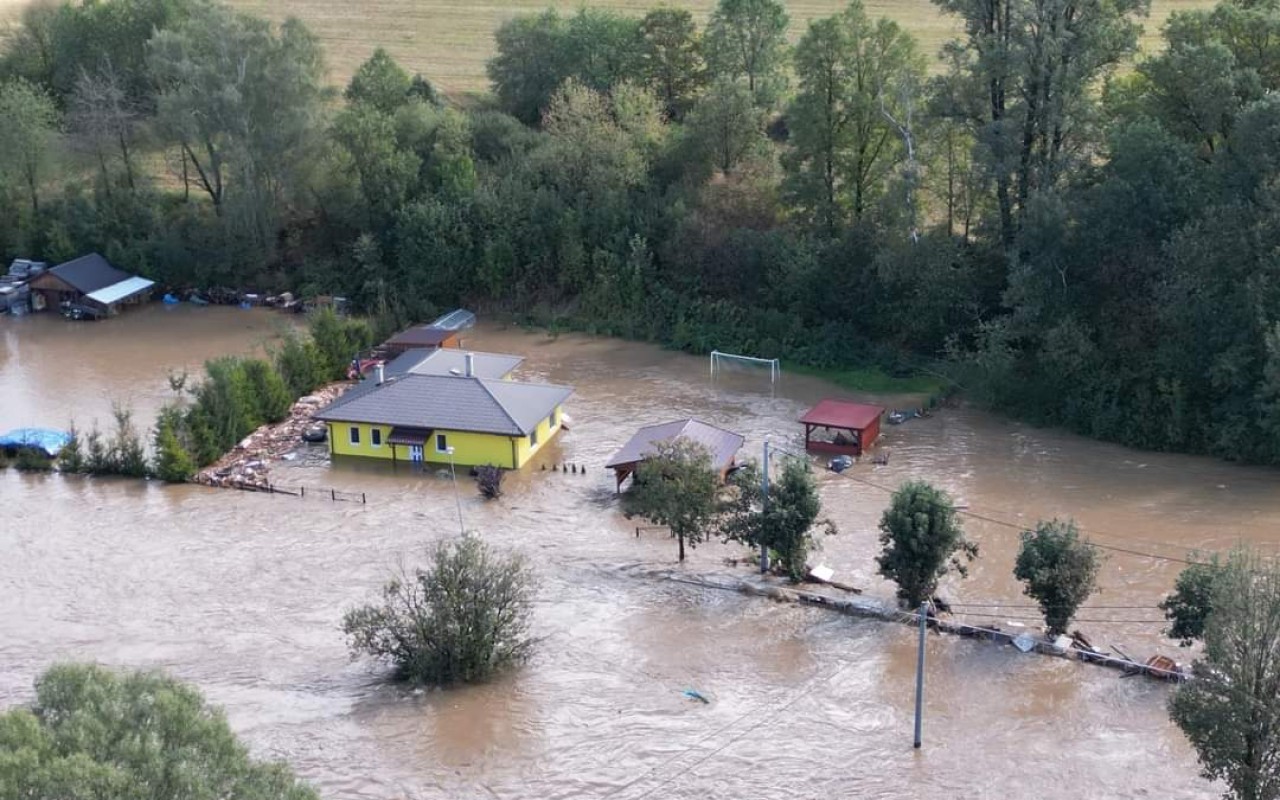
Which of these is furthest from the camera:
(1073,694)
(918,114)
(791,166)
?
(791,166)

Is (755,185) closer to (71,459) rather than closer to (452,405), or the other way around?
(452,405)

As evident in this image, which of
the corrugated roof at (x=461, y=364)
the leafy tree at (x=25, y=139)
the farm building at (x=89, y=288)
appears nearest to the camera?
the corrugated roof at (x=461, y=364)

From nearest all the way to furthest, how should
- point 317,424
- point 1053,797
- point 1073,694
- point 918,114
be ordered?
point 1053,797 < point 1073,694 < point 317,424 < point 918,114

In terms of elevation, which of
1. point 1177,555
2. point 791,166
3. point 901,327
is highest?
point 791,166

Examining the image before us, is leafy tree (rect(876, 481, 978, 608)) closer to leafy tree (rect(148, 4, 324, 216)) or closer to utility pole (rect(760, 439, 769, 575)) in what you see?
utility pole (rect(760, 439, 769, 575))

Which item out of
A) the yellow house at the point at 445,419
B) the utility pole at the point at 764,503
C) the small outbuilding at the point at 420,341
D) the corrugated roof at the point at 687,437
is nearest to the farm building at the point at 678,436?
the corrugated roof at the point at 687,437

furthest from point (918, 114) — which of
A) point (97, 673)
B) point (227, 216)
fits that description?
point (97, 673)

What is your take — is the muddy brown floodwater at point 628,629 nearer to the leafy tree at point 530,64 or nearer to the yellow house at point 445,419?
the yellow house at point 445,419

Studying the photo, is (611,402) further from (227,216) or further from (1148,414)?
(227,216)

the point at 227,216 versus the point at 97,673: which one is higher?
the point at 227,216
